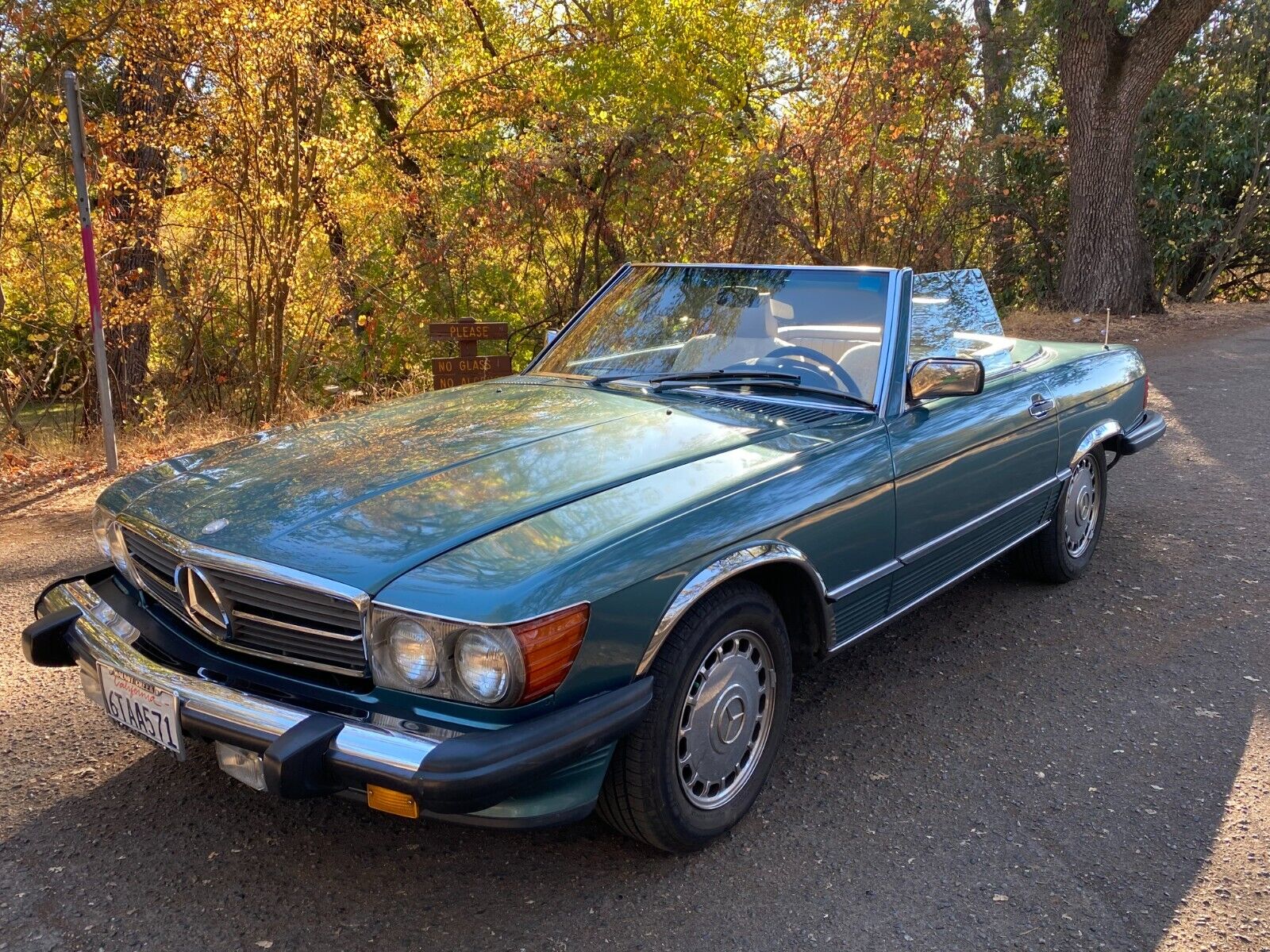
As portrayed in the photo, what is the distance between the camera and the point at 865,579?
3.18m

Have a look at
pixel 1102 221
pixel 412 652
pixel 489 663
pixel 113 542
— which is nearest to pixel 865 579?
pixel 489 663

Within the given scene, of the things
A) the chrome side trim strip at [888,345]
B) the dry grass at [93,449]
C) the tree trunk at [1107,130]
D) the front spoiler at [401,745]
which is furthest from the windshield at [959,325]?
the tree trunk at [1107,130]

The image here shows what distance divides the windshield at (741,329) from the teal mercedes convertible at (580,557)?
13 millimetres

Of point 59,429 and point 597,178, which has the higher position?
point 597,178

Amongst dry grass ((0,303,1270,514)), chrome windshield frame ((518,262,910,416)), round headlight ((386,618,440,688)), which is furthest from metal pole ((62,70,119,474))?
round headlight ((386,618,440,688))

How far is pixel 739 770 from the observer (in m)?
2.88

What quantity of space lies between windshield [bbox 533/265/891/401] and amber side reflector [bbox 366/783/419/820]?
2.00 meters

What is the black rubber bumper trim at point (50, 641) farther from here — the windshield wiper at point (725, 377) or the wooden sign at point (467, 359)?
the wooden sign at point (467, 359)

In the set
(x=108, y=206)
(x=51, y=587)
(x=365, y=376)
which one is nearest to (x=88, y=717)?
(x=51, y=587)

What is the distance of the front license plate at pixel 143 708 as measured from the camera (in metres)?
2.44

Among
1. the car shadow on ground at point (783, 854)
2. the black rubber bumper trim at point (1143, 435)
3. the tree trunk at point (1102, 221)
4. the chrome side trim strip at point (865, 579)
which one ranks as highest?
the tree trunk at point (1102, 221)

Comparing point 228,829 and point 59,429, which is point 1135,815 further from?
point 59,429

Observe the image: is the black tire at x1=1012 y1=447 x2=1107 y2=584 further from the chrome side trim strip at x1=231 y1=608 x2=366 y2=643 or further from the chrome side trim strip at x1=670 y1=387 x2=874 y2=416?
the chrome side trim strip at x1=231 y1=608 x2=366 y2=643

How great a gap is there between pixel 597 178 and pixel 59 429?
5554 millimetres
